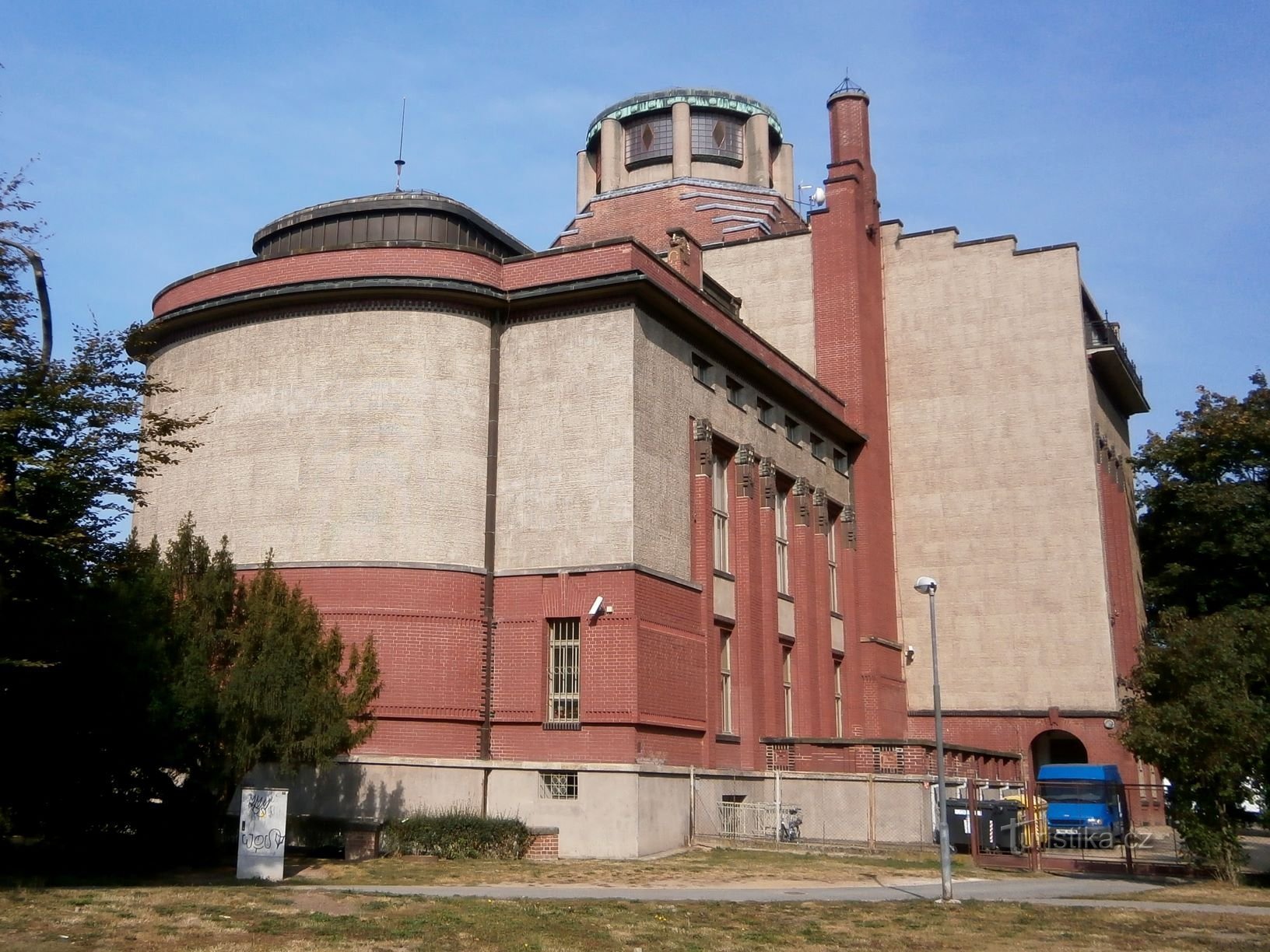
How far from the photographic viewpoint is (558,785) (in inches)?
1164

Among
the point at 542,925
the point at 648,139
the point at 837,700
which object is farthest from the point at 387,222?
the point at 542,925

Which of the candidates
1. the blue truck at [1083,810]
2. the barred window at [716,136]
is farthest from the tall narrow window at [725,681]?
the barred window at [716,136]

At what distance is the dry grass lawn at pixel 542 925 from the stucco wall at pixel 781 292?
30483 millimetres


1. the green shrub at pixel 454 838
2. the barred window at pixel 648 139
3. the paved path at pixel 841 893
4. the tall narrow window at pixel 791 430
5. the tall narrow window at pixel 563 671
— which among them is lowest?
the paved path at pixel 841 893

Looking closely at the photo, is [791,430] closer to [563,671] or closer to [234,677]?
[563,671]

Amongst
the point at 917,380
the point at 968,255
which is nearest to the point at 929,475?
the point at 917,380

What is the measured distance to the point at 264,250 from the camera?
135 feet

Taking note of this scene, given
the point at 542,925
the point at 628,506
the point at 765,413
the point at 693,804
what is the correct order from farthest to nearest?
1. the point at 765,413
2. the point at 693,804
3. the point at 628,506
4. the point at 542,925

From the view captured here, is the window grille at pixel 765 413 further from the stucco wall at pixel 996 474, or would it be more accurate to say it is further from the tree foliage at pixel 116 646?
the tree foliage at pixel 116 646

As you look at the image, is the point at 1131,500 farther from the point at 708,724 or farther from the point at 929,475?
the point at 708,724

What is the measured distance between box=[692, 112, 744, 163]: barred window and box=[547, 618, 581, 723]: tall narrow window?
3260cm

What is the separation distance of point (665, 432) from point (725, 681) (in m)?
7.28

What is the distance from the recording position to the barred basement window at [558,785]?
29.5 m

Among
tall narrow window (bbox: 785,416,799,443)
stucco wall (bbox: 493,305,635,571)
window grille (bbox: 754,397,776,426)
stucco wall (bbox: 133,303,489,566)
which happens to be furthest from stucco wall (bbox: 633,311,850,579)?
tall narrow window (bbox: 785,416,799,443)
